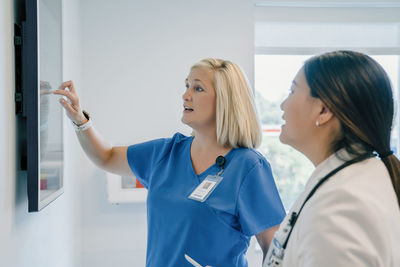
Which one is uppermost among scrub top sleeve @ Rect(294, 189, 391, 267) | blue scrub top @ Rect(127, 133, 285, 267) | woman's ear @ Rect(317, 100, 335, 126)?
woman's ear @ Rect(317, 100, 335, 126)

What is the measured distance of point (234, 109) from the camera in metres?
1.34

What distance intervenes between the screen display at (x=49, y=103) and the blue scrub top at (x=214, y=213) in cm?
36

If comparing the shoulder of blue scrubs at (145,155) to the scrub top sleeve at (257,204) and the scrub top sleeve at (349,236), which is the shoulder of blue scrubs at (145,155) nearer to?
the scrub top sleeve at (257,204)

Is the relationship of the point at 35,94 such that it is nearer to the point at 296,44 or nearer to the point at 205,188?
the point at 205,188

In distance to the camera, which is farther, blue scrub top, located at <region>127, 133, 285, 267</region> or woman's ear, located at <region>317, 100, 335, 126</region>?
blue scrub top, located at <region>127, 133, 285, 267</region>

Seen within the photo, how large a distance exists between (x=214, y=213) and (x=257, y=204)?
6.2 inches

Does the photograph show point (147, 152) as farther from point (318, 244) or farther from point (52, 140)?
point (318, 244)

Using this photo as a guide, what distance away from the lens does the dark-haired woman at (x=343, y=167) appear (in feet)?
2.02

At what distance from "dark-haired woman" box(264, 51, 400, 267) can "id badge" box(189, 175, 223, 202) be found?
0.41 metres

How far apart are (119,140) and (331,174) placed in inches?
76.8

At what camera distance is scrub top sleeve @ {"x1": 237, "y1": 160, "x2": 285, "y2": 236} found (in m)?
1.25

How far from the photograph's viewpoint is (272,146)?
2.93 metres

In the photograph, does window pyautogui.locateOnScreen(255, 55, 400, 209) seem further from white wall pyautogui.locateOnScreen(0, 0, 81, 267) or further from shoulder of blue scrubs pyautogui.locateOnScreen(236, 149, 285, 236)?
white wall pyautogui.locateOnScreen(0, 0, 81, 267)

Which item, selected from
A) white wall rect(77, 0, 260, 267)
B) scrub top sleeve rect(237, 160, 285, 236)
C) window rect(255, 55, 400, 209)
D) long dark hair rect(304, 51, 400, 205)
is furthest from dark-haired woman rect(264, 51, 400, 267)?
window rect(255, 55, 400, 209)
